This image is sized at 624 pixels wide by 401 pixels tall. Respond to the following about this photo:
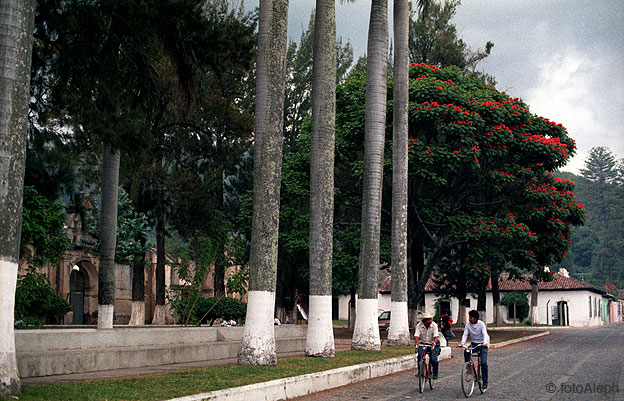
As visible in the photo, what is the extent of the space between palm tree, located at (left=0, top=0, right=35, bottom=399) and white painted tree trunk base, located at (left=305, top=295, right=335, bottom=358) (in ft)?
28.7

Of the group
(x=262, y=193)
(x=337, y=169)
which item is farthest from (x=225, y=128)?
(x=262, y=193)

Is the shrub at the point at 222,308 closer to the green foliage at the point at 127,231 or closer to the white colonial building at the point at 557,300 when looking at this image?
the green foliage at the point at 127,231

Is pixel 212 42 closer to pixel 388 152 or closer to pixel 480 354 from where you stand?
pixel 480 354

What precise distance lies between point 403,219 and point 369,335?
4968 mm

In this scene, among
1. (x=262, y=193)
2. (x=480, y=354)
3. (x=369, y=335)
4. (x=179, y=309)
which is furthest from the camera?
(x=179, y=309)

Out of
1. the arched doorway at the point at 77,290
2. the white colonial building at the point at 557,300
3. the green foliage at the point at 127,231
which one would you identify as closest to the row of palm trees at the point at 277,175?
the green foliage at the point at 127,231

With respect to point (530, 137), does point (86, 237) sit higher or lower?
lower

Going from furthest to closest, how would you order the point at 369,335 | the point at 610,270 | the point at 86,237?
1. the point at 610,270
2. the point at 86,237
3. the point at 369,335

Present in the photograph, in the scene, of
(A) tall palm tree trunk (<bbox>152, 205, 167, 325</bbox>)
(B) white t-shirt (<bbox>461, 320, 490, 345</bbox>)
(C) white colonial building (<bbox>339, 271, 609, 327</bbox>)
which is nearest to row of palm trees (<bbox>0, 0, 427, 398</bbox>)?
(B) white t-shirt (<bbox>461, 320, 490, 345</bbox>)

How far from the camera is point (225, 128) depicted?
3966 centimetres

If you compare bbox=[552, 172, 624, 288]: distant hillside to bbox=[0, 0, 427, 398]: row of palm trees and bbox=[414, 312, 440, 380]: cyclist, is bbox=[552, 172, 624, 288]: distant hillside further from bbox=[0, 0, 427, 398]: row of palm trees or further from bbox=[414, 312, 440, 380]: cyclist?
bbox=[414, 312, 440, 380]: cyclist

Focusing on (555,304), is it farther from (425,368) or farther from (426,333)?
(425,368)

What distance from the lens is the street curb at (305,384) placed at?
10242 millimetres

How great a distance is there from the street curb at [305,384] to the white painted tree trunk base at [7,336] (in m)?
2.06
